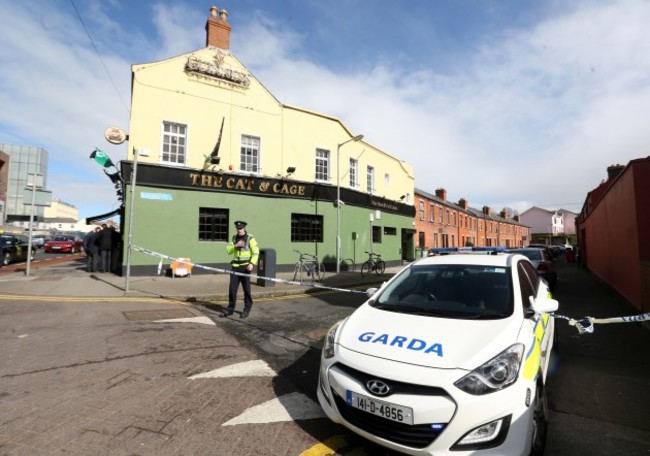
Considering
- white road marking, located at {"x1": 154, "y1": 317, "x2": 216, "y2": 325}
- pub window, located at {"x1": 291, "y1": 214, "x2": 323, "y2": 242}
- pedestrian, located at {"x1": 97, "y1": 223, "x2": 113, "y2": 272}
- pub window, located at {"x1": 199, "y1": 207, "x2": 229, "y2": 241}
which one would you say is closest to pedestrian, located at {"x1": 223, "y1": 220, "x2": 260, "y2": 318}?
white road marking, located at {"x1": 154, "y1": 317, "x2": 216, "y2": 325}

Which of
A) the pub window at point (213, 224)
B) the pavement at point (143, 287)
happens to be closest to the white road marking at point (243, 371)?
the pavement at point (143, 287)

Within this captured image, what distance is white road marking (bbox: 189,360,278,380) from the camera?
4.12 m

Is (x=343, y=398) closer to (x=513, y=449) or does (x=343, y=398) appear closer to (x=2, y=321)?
(x=513, y=449)

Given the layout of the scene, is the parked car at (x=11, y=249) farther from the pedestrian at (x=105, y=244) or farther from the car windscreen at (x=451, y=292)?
the car windscreen at (x=451, y=292)

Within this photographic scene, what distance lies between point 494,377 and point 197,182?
1374cm

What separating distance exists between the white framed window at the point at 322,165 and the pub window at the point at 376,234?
207 inches

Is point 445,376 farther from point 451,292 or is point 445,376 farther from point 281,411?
point 281,411

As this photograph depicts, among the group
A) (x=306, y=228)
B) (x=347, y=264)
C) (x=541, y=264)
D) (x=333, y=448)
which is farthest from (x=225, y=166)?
(x=333, y=448)

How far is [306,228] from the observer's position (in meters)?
17.4

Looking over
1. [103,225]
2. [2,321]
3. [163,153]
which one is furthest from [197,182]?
[2,321]

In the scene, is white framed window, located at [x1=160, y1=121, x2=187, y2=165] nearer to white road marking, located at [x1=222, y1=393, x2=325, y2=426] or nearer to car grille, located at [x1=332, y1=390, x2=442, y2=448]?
white road marking, located at [x1=222, y1=393, x2=325, y2=426]

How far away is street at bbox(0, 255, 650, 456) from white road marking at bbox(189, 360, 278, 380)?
1 centimetres

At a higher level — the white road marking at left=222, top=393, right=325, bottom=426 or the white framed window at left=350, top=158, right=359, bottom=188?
the white framed window at left=350, top=158, right=359, bottom=188

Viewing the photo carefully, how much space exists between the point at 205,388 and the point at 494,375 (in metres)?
2.95
